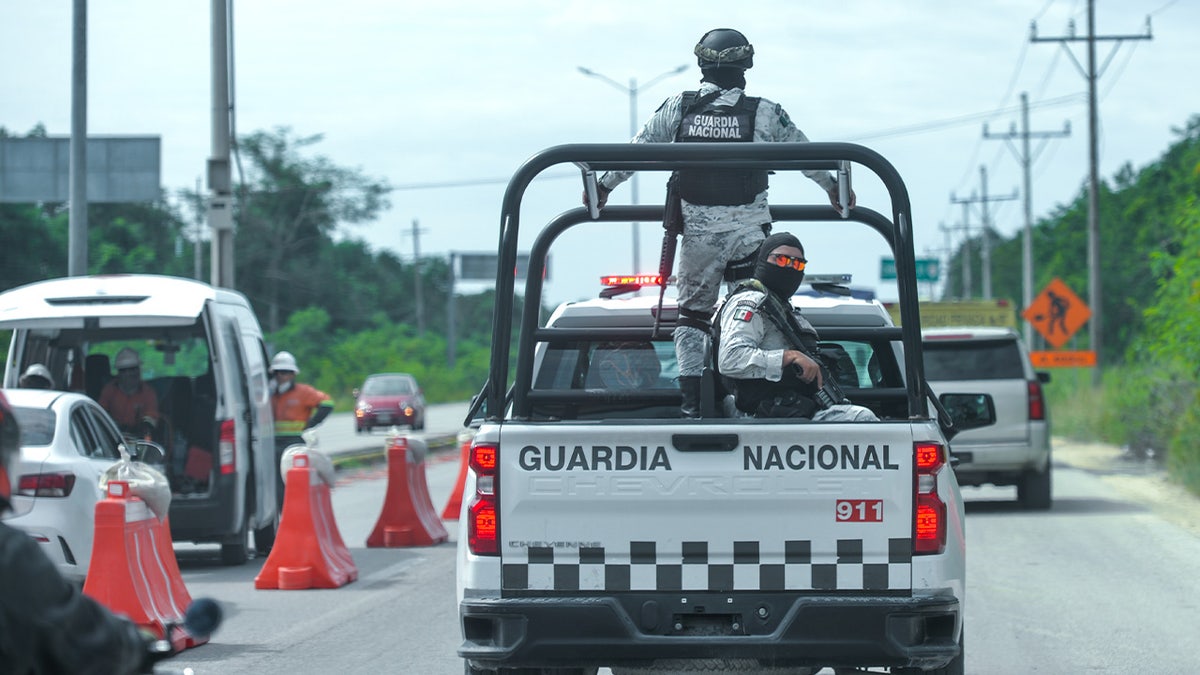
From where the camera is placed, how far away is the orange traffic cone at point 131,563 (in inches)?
351

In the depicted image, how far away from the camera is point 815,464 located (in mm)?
6004

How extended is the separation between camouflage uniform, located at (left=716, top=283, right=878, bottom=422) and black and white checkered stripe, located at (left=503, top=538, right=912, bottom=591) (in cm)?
64

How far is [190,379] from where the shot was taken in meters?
14.9

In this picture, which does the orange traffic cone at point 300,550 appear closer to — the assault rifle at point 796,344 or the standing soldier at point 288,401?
the standing soldier at point 288,401

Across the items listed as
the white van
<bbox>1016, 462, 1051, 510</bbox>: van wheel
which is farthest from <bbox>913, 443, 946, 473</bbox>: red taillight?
<bbox>1016, 462, 1051, 510</bbox>: van wheel

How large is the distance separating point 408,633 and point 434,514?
5.86 meters

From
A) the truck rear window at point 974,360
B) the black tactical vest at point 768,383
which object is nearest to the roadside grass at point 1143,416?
the truck rear window at point 974,360

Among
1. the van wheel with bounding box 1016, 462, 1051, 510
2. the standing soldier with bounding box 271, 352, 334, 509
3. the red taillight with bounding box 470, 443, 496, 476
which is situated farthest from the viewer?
the van wheel with bounding box 1016, 462, 1051, 510

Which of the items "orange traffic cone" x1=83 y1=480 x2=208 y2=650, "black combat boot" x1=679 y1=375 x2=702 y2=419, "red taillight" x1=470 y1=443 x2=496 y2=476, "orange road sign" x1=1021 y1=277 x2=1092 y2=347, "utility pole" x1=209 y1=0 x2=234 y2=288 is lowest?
"orange traffic cone" x1=83 y1=480 x2=208 y2=650

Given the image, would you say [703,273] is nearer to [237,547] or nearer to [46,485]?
[46,485]

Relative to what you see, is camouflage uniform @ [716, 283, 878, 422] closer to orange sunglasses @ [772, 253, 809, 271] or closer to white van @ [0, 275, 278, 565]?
orange sunglasses @ [772, 253, 809, 271]

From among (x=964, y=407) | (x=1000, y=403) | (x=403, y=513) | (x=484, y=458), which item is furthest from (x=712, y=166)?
(x=1000, y=403)

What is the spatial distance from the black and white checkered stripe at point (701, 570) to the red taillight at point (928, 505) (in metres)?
0.06

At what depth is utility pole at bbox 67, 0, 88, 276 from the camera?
62.5 ft
